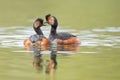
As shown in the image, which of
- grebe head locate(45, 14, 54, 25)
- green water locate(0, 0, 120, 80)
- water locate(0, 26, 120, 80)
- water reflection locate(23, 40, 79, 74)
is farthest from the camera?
grebe head locate(45, 14, 54, 25)

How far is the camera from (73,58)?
19062 millimetres

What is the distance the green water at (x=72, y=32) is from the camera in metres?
16.7

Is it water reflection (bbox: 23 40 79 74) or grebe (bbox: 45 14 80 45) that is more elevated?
grebe (bbox: 45 14 80 45)

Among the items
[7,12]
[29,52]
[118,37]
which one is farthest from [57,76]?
[7,12]

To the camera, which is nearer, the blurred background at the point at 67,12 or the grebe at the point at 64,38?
the grebe at the point at 64,38

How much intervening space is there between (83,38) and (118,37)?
48.3 inches

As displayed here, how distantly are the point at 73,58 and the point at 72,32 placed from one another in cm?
572

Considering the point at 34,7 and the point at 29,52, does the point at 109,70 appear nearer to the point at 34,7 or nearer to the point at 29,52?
the point at 29,52

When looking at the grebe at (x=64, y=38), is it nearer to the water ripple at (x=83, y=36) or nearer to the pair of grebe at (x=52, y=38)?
the pair of grebe at (x=52, y=38)

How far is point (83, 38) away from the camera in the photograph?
902 inches

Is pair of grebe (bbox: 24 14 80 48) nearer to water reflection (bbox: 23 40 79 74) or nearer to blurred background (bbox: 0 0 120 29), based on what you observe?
water reflection (bbox: 23 40 79 74)

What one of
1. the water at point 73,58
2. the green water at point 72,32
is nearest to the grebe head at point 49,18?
the water at point 73,58

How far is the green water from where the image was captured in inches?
658

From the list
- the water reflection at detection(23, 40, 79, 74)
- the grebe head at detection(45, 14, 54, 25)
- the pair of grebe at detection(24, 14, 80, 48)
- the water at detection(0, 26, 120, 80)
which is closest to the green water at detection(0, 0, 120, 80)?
the water at detection(0, 26, 120, 80)
